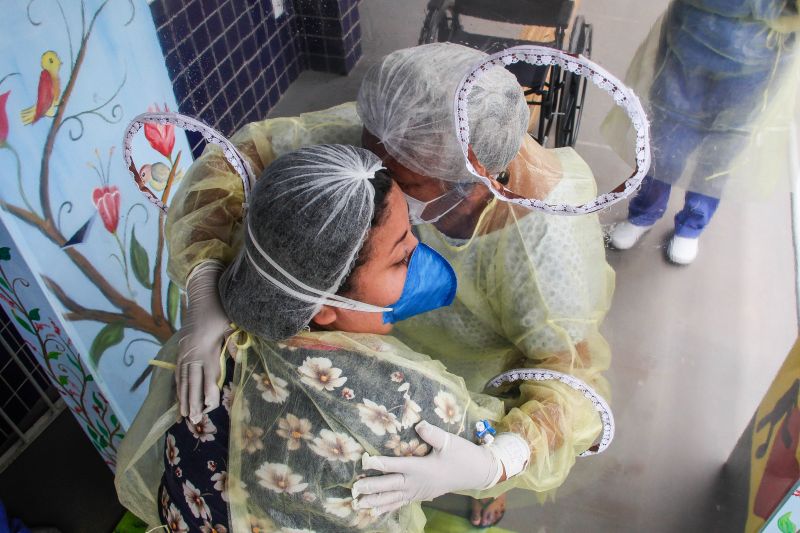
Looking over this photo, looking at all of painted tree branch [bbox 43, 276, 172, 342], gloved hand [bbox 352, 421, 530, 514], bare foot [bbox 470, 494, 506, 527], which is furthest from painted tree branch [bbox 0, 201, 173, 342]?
bare foot [bbox 470, 494, 506, 527]

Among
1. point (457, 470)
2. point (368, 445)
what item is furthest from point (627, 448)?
point (368, 445)

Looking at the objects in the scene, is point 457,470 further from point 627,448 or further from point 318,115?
point 627,448

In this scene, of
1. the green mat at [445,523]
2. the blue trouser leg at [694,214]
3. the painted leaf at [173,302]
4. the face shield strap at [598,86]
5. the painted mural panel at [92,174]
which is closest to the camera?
the face shield strap at [598,86]

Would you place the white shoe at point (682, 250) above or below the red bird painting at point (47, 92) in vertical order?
below

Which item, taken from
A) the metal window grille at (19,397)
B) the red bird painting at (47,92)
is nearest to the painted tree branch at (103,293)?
the red bird painting at (47,92)

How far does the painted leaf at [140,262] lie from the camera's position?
6.35ft

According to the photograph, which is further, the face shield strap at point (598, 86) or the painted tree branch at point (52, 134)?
the painted tree branch at point (52, 134)

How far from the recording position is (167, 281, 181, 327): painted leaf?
2141 mm

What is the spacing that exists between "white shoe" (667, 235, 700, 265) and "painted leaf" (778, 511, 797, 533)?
60.2 inches

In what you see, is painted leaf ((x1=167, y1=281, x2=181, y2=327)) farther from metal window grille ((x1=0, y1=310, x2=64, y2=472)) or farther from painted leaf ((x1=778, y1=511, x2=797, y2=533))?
painted leaf ((x1=778, y1=511, x2=797, y2=533))

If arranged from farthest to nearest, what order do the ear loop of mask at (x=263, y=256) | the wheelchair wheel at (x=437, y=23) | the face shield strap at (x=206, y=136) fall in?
1. the wheelchair wheel at (x=437, y=23)
2. the face shield strap at (x=206, y=136)
3. the ear loop of mask at (x=263, y=256)

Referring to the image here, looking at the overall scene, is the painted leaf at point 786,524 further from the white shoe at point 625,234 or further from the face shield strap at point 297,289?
the white shoe at point 625,234

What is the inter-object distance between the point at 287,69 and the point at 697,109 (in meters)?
2.42

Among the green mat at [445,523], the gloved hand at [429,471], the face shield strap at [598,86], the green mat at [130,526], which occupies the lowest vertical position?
the green mat at [130,526]
